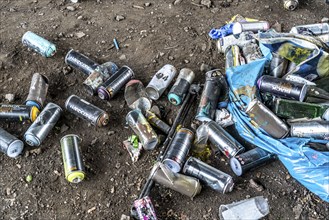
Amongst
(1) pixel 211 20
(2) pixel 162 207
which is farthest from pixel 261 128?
(1) pixel 211 20

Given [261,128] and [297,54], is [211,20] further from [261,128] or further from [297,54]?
[261,128]

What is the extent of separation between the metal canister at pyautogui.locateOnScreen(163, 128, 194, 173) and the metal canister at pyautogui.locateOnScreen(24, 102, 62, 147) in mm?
1064

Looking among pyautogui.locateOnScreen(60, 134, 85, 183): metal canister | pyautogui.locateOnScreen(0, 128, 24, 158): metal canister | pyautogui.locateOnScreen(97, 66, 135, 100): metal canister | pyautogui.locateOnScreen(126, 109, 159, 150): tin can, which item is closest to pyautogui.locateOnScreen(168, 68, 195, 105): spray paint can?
pyautogui.locateOnScreen(126, 109, 159, 150): tin can

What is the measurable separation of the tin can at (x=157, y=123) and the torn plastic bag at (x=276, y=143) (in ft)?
1.93

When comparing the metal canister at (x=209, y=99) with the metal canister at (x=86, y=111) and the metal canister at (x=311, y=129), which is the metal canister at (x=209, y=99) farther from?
the metal canister at (x=86, y=111)

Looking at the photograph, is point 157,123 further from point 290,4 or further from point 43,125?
point 290,4

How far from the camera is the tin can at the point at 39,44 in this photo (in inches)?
148

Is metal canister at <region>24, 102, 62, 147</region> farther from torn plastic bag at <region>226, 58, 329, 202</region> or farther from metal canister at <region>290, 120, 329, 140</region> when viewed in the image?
metal canister at <region>290, 120, 329, 140</region>

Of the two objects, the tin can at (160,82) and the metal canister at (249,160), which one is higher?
the tin can at (160,82)

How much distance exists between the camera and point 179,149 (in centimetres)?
291

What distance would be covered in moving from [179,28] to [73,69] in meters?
1.24

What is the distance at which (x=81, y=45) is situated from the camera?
4.01m

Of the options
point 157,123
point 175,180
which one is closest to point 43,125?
point 157,123

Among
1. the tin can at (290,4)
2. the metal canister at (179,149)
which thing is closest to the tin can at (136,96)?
the metal canister at (179,149)
